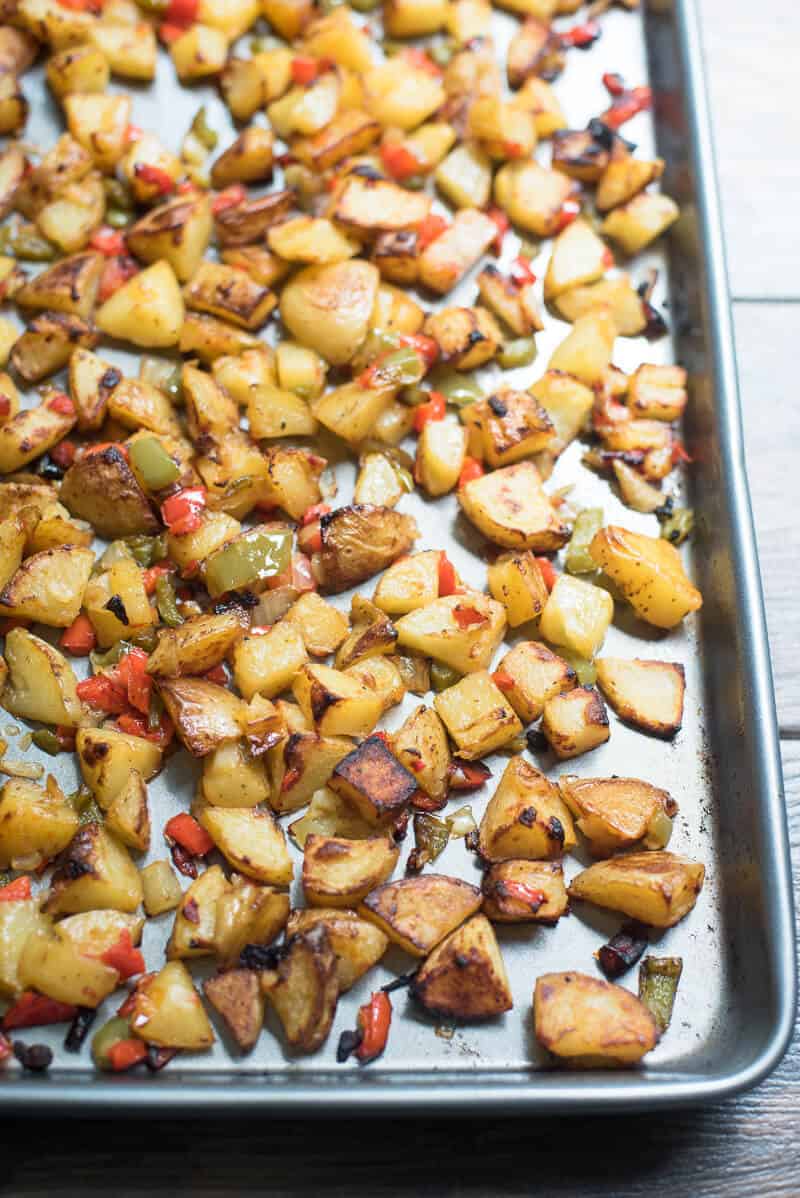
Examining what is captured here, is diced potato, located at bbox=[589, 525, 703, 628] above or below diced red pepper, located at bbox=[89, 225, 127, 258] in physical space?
below

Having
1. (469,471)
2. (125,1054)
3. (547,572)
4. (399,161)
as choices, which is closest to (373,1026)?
(125,1054)

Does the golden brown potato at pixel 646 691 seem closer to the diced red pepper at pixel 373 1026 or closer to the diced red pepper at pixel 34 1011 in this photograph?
the diced red pepper at pixel 373 1026

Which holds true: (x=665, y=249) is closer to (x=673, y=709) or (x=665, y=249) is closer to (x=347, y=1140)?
(x=673, y=709)

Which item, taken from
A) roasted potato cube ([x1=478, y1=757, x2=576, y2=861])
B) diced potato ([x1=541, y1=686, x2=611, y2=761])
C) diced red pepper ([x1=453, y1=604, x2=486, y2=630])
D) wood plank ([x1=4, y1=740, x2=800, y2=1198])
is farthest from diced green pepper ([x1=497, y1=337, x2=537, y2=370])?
wood plank ([x1=4, y1=740, x2=800, y2=1198])

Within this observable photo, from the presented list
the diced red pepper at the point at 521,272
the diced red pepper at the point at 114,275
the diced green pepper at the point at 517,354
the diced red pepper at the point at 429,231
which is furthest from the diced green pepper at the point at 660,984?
the diced red pepper at the point at 114,275

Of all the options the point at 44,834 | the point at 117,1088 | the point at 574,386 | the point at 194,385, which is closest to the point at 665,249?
the point at 574,386

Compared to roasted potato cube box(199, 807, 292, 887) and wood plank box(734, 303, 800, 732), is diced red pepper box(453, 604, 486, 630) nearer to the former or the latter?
roasted potato cube box(199, 807, 292, 887)
